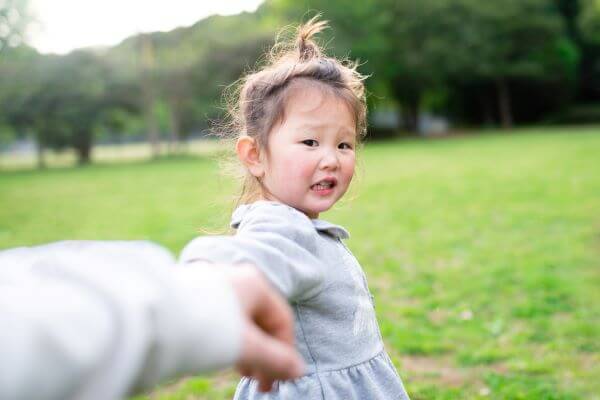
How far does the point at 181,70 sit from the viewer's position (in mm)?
29141

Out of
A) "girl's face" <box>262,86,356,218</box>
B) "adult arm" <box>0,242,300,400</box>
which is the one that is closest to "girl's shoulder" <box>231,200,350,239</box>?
"girl's face" <box>262,86,356,218</box>

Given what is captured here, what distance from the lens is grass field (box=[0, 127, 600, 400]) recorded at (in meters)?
3.37

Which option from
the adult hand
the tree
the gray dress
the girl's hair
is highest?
the tree

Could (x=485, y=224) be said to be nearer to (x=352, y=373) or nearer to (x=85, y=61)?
(x=352, y=373)

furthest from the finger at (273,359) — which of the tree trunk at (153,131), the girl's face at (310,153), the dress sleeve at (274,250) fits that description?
the tree trunk at (153,131)

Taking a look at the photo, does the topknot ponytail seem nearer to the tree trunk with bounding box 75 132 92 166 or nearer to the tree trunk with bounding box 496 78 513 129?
the tree trunk with bounding box 75 132 92 166

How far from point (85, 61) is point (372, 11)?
15101mm

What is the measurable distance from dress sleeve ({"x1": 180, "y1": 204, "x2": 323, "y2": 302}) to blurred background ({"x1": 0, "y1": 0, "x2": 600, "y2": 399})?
795 mm

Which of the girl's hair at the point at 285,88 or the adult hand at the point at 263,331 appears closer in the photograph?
the adult hand at the point at 263,331

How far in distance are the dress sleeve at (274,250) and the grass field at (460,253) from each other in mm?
820

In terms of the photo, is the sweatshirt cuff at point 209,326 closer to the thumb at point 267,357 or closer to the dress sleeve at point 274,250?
the thumb at point 267,357

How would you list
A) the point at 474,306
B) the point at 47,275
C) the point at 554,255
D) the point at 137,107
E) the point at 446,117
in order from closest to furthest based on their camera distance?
the point at 47,275 → the point at 474,306 → the point at 554,255 → the point at 137,107 → the point at 446,117

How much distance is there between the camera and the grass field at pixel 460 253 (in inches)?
133

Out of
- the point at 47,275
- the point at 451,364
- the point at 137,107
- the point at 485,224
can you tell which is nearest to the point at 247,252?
the point at 47,275
